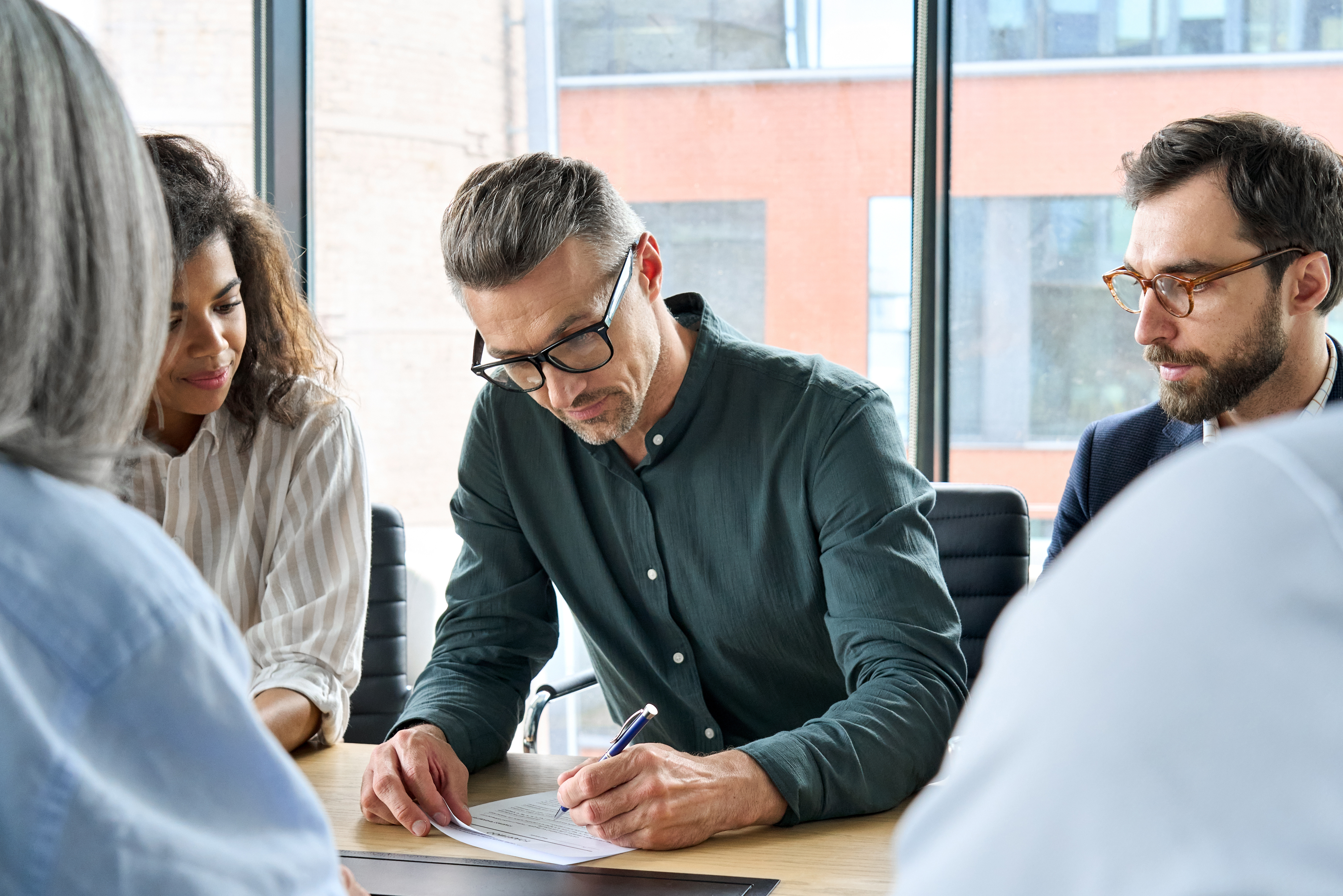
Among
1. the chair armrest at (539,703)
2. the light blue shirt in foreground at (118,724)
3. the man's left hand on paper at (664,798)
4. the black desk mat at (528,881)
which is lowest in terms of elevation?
the chair armrest at (539,703)

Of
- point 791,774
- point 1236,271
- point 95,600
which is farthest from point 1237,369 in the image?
point 95,600

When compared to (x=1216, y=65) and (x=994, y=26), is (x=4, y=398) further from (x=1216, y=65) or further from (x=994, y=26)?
(x=1216, y=65)

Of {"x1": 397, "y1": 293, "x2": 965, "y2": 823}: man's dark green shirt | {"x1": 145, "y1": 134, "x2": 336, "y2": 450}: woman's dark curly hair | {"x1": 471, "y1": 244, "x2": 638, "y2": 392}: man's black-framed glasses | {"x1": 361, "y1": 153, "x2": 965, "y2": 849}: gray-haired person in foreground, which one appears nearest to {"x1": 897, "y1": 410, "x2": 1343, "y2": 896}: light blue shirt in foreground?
{"x1": 361, "y1": 153, "x2": 965, "y2": 849}: gray-haired person in foreground

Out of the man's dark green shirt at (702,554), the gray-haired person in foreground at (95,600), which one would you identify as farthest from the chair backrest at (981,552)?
the gray-haired person in foreground at (95,600)

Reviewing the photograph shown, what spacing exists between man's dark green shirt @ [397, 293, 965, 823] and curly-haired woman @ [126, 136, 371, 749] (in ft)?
0.53

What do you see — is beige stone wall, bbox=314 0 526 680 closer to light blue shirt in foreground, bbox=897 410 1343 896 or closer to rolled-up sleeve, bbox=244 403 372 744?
rolled-up sleeve, bbox=244 403 372 744

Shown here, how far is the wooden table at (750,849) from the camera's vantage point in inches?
43.9

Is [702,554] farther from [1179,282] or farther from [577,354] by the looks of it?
[1179,282]

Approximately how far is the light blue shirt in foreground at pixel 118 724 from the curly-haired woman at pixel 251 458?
3.52 ft

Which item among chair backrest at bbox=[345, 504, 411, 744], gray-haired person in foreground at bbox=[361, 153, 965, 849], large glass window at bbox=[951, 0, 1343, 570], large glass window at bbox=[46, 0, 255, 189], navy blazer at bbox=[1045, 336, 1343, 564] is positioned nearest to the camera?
gray-haired person in foreground at bbox=[361, 153, 965, 849]

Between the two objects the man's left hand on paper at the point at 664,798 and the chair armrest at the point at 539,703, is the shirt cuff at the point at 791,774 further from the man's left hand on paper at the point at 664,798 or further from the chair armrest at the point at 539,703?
the chair armrest at the point at 539,703

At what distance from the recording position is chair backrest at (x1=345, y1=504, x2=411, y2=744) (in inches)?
86.3

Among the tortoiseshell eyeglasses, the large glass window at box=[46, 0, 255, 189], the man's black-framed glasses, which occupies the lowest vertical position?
the man's black-framed glasses

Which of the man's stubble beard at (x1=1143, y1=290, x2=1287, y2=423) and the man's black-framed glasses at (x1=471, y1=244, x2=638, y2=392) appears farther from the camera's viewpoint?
the man's stubble beard at (x1=1143, y1=290, x2=1287, y2=423)
